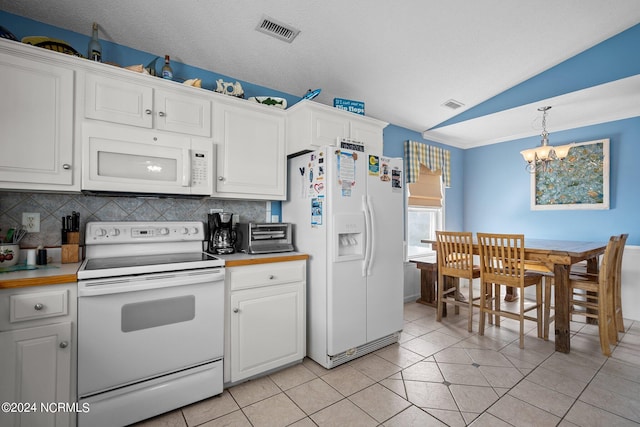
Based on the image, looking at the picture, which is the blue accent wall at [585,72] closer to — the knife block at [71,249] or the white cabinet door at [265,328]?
the white cabinet door at [265,328]

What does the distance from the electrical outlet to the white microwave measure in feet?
1.43

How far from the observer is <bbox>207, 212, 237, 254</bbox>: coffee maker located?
240 centimetres

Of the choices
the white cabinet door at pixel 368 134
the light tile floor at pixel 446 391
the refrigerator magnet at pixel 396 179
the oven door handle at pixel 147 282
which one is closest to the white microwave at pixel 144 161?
the oven door handle at pixel 147 282

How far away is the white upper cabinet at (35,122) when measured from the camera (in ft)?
5.37

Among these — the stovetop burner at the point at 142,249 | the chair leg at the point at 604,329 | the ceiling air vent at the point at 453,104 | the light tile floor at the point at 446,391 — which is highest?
the ceiling air vent at the point at 453,104

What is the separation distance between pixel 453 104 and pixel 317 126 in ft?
7.17

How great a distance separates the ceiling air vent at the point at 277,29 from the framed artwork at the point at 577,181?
3.41m

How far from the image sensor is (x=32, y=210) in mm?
1923

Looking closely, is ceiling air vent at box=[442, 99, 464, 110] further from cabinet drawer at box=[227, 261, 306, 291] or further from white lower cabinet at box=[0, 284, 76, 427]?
white lower cabinet at box=[0, 284, 76, 427]

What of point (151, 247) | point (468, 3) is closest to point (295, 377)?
point (151, 247)

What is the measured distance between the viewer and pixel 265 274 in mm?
2207

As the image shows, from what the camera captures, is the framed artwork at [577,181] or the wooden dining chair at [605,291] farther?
the framed artwork at [577,181]

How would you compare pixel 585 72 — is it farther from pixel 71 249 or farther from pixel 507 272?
pixel 71 249

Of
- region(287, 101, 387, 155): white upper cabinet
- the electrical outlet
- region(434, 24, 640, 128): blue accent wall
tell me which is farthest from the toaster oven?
region(434, 24, 640, 128): blue accent wall
